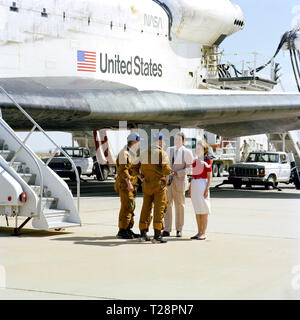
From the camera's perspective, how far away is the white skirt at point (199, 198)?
7738mm

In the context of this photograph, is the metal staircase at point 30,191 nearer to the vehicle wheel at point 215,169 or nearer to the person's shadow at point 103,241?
the person's shadow at point 103,241

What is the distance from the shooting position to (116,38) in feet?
47.3

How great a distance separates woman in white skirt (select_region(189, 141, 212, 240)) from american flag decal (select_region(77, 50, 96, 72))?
253 inches

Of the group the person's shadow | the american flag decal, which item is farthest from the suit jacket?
the american flag decal

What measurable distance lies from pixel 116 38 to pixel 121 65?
0.71 meters

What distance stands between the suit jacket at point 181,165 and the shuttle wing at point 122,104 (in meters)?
4.14

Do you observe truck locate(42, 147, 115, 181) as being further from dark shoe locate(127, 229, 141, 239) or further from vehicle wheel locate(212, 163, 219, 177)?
dark shoe locate(127, 229, 141, 239)

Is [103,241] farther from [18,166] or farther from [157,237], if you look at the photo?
[18,166]

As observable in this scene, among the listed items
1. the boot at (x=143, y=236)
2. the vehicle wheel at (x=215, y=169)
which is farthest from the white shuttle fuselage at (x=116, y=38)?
the vehicle wheel at (x=215, y=169)

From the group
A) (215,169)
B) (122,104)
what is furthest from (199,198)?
(215,169)

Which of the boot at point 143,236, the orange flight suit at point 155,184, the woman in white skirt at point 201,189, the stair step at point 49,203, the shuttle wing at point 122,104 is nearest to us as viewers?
the orange flight suit at point 155,184

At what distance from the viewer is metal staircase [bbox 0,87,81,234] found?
25.1 ft

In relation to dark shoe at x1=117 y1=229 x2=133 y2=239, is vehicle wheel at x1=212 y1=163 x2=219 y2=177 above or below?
above

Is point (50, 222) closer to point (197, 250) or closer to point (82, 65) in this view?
point (197, 250)
